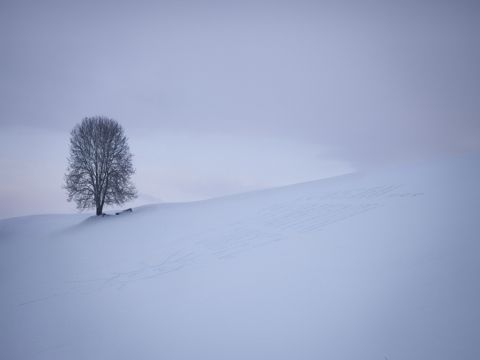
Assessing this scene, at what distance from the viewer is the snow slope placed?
278 cm

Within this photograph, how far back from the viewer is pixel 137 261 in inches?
271

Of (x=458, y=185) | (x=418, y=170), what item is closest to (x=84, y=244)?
(x=458, y=185)

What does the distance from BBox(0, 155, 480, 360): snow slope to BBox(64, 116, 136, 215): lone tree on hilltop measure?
868 centimetres

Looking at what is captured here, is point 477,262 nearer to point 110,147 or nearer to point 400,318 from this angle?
point 400,318

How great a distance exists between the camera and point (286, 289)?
3963mm

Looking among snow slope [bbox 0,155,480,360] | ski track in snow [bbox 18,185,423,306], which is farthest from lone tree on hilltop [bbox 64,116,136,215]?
ski track in snow [bbox 18,185,423,306]

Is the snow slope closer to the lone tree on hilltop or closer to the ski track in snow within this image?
the ski track in snow

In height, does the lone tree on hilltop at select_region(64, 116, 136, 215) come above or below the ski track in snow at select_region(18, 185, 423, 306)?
above

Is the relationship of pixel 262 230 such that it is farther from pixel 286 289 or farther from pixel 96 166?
pixel 96 166

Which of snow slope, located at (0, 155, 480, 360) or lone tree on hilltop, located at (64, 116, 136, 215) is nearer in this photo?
snow slope, located at (0, 155, 480, 360)

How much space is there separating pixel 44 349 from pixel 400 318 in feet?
18.0

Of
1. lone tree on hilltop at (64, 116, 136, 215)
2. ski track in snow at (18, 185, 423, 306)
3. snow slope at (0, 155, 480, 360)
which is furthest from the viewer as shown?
lone tree on hilltop at (64, 116, 136, 215)

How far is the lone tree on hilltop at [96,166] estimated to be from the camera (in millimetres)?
16125

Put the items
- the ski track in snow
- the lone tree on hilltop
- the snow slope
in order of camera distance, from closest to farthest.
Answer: the snow slope
the ski track in snow
the lone tree on hilltop
